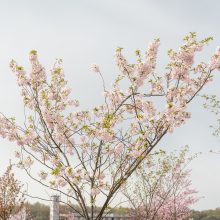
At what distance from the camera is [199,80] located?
30.4 feet

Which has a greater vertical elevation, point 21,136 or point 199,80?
point 199,80

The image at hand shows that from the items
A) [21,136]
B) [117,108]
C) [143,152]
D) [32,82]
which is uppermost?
[32,82]

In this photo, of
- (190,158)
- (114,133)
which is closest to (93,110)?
(114,133)

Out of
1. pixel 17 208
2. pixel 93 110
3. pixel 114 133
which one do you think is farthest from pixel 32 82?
pixel 17 208

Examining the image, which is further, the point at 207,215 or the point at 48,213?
the point at 207,215

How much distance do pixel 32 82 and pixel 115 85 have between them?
1.89m

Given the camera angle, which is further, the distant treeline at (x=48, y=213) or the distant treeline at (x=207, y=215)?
the distant treeline at (x=207, y=215)

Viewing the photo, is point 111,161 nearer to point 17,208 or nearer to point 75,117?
point 75,117

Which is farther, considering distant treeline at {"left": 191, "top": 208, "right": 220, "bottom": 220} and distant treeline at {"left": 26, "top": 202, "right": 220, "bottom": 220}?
distant treeline at {"left": 191, "top": 208, "right": 220, "bottom": 220}

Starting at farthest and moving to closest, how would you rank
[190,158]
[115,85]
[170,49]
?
[190,158], [115,85], [170,49]

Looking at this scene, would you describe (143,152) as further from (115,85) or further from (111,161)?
(115,85)

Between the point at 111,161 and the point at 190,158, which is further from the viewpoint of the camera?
the point at 190,158

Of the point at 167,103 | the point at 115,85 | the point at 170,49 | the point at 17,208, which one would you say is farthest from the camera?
the point at 17,208

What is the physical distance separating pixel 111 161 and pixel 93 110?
1.39 m
